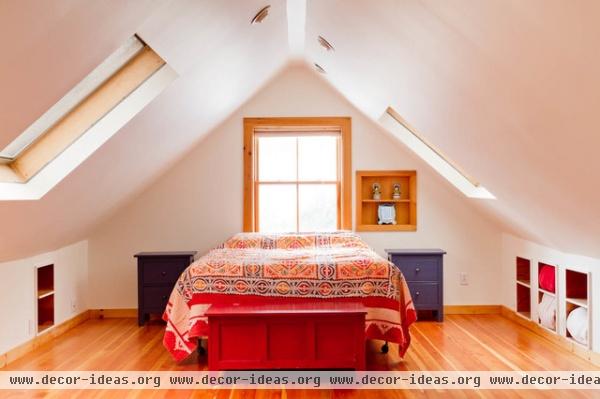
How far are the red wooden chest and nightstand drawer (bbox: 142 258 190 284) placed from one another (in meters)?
1.61

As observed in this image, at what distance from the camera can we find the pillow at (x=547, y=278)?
13.7 ft

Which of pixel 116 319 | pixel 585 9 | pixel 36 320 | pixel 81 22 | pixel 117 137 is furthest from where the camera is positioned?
pixel 116 319

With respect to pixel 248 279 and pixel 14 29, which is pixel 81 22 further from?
pixel 248 279

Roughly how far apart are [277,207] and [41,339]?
2695mm

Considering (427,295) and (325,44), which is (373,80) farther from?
(427,295)

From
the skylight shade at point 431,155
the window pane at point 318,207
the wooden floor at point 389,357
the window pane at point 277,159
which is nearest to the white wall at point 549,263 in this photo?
the wooden floor at point 389,357

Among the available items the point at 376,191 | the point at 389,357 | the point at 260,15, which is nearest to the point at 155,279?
the point at 389,357

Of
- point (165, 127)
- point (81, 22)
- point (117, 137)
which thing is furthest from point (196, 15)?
point (165, 127)

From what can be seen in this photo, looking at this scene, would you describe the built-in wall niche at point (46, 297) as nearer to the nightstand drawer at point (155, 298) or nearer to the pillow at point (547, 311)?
the nightstand drawer at point (155, 298)

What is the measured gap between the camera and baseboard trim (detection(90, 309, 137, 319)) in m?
5.18

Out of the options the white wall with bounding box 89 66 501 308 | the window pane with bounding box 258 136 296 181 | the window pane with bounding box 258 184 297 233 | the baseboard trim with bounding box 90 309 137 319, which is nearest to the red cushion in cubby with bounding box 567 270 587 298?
the white wall with bounding box 89 66 501 308

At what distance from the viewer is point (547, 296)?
14.0 ft

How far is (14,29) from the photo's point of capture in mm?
1686

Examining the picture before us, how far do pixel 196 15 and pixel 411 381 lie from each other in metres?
2.69
